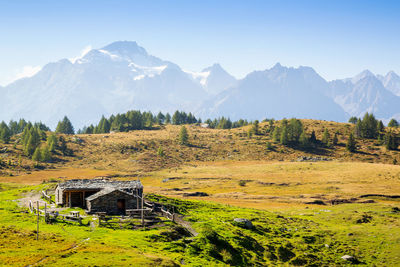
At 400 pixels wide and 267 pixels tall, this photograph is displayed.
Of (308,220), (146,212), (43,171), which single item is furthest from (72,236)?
(43,171)

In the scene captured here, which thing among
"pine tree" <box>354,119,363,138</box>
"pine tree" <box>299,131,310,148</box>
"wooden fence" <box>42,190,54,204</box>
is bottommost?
"wooden fence" <box>42,190,54,204</box>

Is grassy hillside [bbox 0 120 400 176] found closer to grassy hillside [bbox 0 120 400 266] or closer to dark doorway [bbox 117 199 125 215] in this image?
grassy hillside [bbox 0 120 400 266]

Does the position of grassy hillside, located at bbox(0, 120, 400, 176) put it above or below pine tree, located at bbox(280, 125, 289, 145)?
below

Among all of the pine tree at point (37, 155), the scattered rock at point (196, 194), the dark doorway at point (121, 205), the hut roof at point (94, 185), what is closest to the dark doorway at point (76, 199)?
the hut roof at point (94, 185)

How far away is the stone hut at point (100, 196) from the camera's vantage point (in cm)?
5375

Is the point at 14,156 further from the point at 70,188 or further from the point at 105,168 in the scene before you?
the point at 70,188

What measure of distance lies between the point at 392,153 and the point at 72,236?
512 feet

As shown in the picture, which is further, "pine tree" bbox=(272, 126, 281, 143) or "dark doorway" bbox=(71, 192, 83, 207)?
"pine tree" bbox=(272, 126, 281, 143)

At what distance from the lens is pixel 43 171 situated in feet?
452

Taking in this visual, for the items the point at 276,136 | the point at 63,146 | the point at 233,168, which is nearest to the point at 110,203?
the point at 233,168

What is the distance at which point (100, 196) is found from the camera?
5359 centimetres

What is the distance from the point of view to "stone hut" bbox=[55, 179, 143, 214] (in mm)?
53750

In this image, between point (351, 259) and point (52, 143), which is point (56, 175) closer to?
point (52, 143)

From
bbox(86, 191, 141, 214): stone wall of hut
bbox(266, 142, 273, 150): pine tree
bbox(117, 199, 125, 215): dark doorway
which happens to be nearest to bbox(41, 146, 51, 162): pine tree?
bbox(266, 142, 273, 150): pine tree
